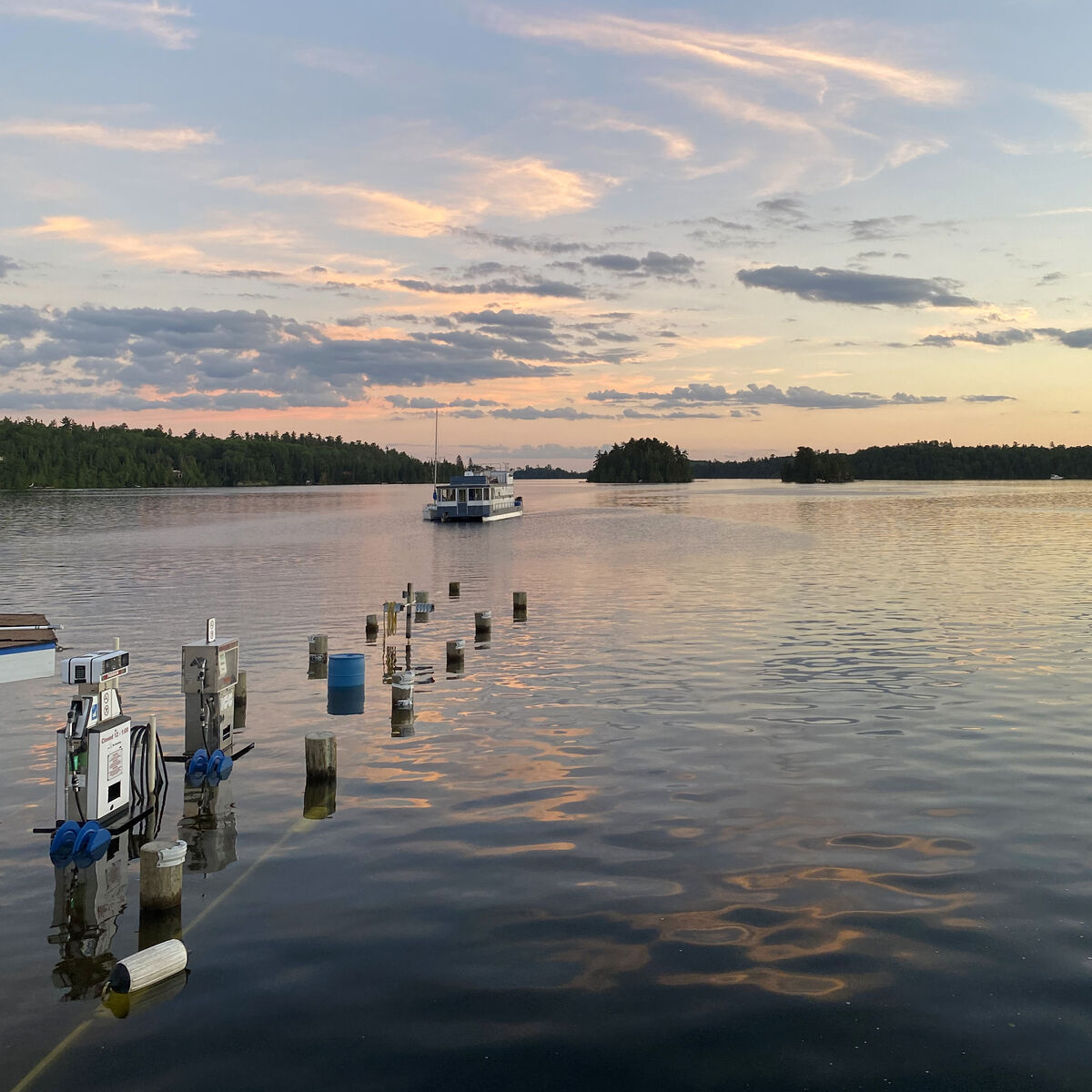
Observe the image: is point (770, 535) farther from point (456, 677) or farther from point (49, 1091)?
point (49, 1091)

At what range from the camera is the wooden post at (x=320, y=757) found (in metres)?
16.6

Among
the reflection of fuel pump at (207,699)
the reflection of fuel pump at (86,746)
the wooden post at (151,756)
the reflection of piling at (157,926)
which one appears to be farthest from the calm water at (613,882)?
the reflection of fuel pump at (207,699)

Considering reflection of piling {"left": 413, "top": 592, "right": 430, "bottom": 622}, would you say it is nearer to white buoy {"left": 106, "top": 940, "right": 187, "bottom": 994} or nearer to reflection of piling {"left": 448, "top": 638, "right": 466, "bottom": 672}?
reflection of piling {"left": 448, "top": 638, "right": 466, "bottom": 672}

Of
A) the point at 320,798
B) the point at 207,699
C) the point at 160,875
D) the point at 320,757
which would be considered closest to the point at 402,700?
the point at 207,699

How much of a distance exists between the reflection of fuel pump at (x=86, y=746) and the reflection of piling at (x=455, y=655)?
14.2 meters

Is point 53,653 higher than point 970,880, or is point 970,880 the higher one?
point 53,653

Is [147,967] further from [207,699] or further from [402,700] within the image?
[402,700]

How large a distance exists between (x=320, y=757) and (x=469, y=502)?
10586 cm

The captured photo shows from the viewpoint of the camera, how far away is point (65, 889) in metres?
12.7

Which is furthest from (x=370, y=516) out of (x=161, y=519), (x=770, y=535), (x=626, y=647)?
(x=626, y=647)

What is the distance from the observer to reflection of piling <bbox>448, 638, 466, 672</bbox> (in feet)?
92.7

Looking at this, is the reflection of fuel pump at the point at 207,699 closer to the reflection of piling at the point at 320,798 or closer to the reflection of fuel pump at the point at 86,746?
the reflection of piling at the point at 320,798

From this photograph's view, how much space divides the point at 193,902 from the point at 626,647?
2036 centimetres

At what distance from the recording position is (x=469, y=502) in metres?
122
